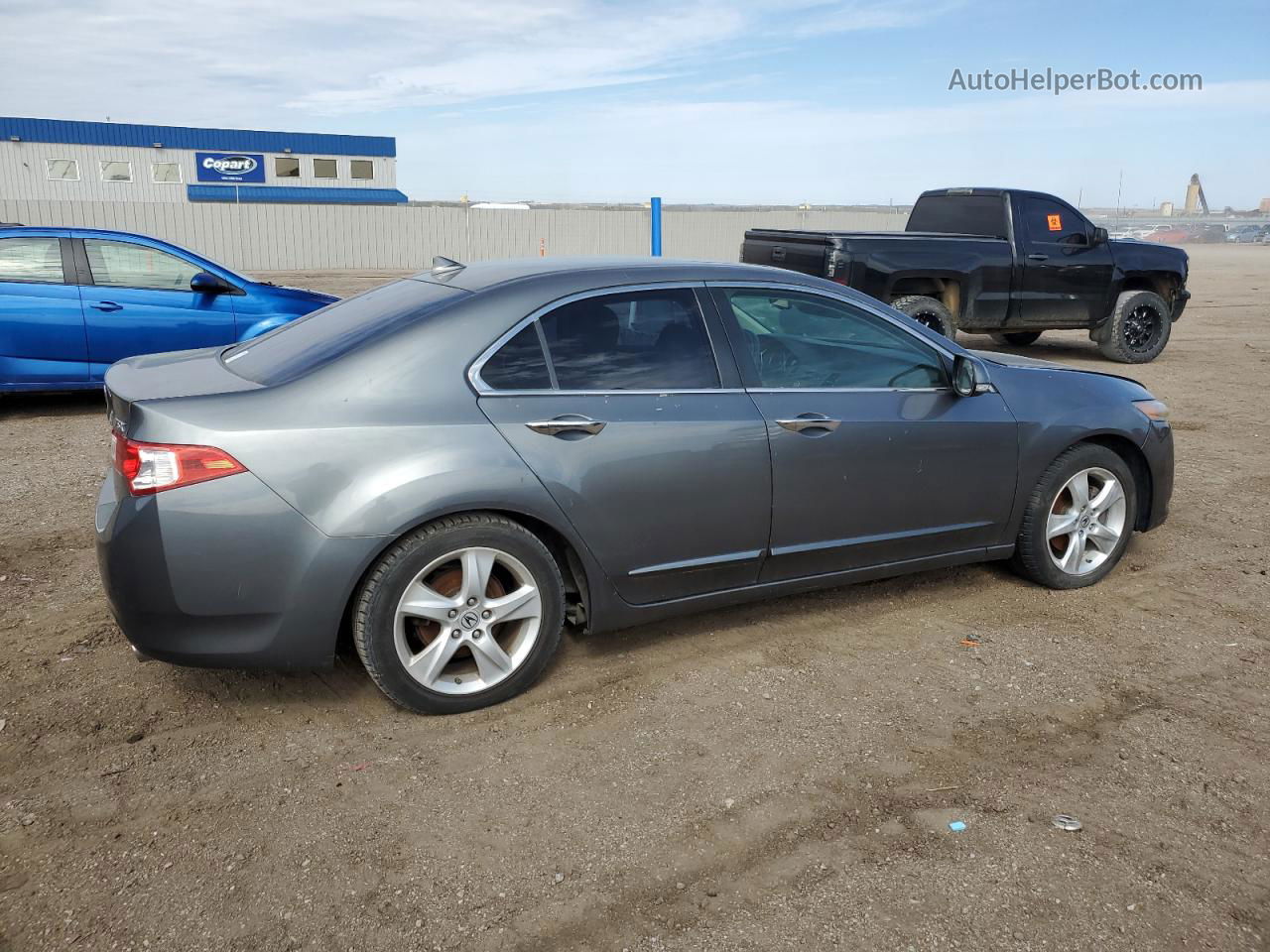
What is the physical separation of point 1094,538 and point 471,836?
11.1 ft

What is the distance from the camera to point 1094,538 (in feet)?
16.5

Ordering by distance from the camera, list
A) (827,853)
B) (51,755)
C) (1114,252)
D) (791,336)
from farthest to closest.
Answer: (1114,252)
(791,336)
(51,755)
(827,853)

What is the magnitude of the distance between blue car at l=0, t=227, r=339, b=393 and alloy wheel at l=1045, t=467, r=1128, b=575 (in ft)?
22.4

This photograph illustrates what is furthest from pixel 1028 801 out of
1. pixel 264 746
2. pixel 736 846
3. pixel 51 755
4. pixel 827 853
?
pixel 51 755

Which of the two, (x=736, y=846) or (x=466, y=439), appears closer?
(x=736, y=846)

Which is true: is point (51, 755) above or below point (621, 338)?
below

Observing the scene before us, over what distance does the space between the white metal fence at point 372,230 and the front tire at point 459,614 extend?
84.9 feet

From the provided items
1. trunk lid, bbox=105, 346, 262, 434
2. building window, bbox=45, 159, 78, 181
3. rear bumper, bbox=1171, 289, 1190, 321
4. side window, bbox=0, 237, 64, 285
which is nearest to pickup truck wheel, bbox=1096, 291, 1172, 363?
rear bumper, bbox=1171, 289, 1190, 321

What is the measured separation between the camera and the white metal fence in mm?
28062

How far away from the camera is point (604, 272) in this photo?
4000 millimetres

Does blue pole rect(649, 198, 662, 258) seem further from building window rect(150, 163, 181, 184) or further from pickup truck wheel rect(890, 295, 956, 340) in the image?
building window rect(150, 163, 181, 184)

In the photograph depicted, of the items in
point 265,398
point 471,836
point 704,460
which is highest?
point 265,398

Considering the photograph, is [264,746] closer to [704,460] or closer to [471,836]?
[471,836]

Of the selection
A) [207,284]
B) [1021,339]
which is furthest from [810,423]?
[1021,339]
